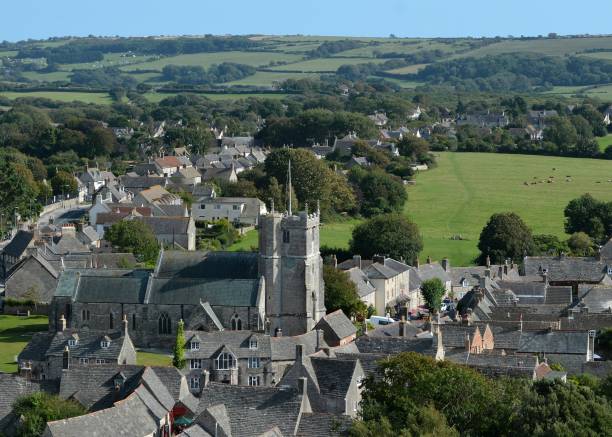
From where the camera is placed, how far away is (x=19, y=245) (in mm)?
89500

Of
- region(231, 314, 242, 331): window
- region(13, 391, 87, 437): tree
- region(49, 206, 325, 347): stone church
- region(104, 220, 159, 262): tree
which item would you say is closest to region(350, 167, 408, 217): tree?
region(104, 220, 159, 262): tree

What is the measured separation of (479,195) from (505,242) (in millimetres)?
38334

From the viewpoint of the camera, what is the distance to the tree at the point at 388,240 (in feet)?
289

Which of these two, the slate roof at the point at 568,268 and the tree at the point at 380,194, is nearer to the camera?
the slate roof at the point at 568,268

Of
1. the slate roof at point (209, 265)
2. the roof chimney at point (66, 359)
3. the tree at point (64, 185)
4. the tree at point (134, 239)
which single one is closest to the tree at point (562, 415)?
the roof chimney at point (66, 359)

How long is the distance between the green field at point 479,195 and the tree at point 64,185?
29449 mm

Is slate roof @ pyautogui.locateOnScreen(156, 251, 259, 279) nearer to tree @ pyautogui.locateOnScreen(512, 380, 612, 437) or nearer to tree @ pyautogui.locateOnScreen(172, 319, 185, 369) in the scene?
tree @ pyautogui.locateOnScreen(172, 319, 185, 369)

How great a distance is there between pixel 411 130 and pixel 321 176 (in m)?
72.0

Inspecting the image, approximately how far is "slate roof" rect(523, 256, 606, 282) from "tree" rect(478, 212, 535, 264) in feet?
26.3

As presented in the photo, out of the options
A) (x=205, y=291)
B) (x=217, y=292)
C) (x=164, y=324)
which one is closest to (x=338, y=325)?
(x=217, y=292)

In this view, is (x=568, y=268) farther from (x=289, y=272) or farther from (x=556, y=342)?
(x=556, y=342)

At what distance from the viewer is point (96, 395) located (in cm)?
4875

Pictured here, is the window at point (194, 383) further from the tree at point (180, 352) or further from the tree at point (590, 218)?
the tree at point (590, 218)

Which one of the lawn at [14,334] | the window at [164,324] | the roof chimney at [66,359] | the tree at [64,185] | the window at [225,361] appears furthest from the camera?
the tree at [64,185]
